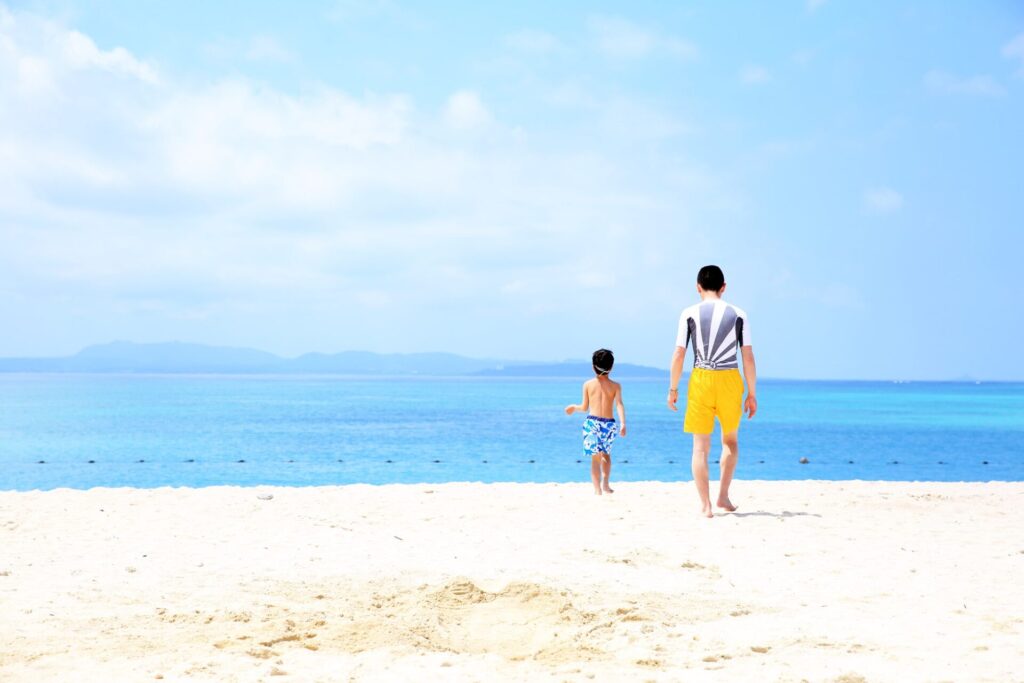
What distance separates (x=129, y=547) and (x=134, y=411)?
54.8 m

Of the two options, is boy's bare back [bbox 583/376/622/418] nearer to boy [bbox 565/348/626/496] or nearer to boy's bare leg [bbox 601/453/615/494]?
boy [bbox 565/348/626/496]

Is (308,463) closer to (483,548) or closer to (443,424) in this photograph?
(483,548)

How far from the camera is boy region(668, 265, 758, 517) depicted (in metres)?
7.87

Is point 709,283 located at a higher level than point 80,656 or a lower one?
higher

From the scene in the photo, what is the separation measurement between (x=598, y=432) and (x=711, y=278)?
260 cm

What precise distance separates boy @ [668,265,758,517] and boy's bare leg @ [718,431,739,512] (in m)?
0.02

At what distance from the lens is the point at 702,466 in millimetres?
8203

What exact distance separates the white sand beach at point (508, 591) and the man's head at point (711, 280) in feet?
A: 7.02

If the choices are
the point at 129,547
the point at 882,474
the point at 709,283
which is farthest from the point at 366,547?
the point at 882,474

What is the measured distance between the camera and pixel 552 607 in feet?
17.3

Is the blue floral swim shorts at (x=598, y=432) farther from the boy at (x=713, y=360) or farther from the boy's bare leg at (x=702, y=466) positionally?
the boy at (x=713, y=360)

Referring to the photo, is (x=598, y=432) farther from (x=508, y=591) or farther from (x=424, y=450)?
(x=424, y=450)

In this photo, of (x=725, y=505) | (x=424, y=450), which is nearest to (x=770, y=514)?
(x=725, y=505)

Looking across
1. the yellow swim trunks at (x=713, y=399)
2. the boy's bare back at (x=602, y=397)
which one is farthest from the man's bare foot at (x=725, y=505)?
the boy's bare back at (x=602, y=397)
